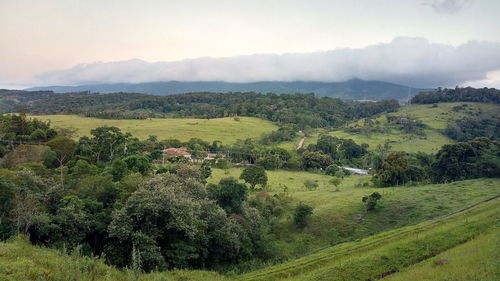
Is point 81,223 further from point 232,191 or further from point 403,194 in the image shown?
point 403,194

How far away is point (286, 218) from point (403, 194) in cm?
1522

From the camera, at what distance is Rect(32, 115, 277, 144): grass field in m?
92.2

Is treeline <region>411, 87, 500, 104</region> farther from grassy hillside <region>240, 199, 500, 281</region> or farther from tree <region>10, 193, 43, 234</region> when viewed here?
tree <region>10, 193, 43, 234</region>

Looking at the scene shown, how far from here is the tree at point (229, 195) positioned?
93.1 ft

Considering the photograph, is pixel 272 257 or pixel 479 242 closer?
pixel 479 242

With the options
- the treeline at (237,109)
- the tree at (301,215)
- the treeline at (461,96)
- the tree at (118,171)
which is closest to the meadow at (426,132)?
the treeline at (461,96)

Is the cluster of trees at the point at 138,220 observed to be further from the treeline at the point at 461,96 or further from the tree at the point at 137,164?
the treeline at the point at 461,96

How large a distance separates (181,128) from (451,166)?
75.3 m

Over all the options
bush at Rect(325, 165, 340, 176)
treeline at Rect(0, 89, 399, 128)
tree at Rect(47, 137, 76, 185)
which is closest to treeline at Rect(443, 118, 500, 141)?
treeline at Rect(0, 89, 399, 128)

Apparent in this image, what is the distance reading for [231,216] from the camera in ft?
86.3

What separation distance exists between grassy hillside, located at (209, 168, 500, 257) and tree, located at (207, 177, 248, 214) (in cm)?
538

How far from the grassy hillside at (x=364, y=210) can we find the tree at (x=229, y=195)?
17.7 ft

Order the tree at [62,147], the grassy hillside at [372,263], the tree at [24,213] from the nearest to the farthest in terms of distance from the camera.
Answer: the grassy hillside at [372,263] < the tree at [24,213] < the tree at [62,147]

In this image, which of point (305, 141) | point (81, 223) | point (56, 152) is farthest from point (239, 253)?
point (305, 141)
